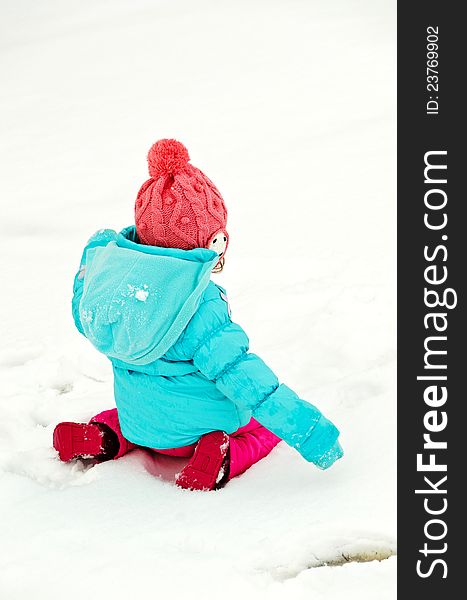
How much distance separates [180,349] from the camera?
5.85ft

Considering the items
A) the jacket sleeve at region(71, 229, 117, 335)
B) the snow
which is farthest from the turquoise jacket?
the jacket sleeve at region(71, 229, 117, 335)

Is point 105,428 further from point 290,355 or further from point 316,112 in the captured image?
point 316,112

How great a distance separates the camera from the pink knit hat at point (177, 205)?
178 cm

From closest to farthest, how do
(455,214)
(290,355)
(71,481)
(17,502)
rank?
(17,502) → (71,481) → (455,214) → (290,355)

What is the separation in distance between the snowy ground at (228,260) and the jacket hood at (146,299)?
13.8 inches

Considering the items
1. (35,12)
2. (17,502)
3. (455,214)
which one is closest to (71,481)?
(17,502)

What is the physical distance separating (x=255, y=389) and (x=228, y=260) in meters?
1.51

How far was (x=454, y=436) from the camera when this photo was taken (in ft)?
5.99

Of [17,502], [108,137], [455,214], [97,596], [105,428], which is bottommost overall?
[97,596]

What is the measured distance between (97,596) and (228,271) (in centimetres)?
183

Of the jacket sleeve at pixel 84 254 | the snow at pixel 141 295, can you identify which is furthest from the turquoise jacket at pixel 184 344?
the jacket sleeve at pixel 84 254

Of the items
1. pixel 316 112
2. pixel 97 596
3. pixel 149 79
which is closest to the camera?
pixel 97 596

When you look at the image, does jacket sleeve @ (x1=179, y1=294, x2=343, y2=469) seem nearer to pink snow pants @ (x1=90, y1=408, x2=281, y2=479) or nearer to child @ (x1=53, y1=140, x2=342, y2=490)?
child @ (x1=53, y1=140, x2=342, y2=490)

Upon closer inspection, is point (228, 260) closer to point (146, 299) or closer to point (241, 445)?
point (241, 445)
